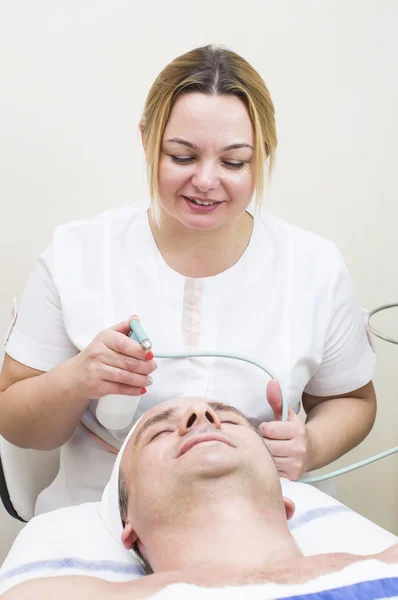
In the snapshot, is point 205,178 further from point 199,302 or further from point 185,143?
point 199,302

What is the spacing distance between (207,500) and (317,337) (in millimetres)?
507

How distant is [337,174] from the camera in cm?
218

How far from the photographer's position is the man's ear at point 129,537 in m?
1.21

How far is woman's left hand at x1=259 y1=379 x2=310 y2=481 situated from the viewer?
4.58 ft

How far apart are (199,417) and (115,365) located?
169mm

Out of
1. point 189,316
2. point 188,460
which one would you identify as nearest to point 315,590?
point 188,460

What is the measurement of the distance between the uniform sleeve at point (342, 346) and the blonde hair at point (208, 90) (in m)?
0.29

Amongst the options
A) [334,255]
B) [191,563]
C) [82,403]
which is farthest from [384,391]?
[191,563]

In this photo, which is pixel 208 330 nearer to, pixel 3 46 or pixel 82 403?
pixel 82 403

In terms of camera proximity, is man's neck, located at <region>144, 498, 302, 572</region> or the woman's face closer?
man's neck, located at <region>144, 498, 302, 572</region>

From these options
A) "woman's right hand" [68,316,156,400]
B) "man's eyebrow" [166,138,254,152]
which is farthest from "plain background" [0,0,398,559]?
"woman's right hand" [68,316,156,400]

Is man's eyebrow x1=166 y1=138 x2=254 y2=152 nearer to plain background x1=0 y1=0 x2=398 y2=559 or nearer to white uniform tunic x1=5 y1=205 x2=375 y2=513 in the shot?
white uniform tunic x1=5 y1=205 x2=375 y2=513

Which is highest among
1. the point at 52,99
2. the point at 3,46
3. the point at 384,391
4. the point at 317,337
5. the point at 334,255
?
the point at 3,46

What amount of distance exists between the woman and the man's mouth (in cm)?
15
